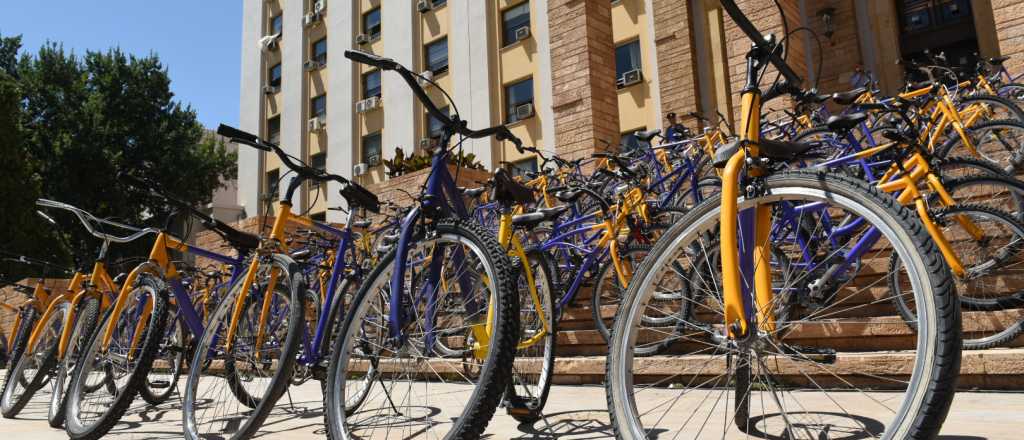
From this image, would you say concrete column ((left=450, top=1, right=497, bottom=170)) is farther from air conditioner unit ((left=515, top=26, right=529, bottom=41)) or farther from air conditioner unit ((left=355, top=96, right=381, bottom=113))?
air conditioner unit ((left=355, top=96, right=381, bottom=113))

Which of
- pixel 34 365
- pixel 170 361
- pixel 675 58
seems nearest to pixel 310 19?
pixel 675 58

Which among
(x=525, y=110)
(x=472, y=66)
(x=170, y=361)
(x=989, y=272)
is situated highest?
(x=472, y=66)

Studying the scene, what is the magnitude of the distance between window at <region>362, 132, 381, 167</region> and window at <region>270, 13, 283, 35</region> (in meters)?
8.56

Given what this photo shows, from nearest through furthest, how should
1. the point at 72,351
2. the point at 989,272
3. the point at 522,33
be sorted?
the point at 989,272 → the point at 72,351 → the point at 522,33

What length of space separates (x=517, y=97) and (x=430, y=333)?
62.7ft

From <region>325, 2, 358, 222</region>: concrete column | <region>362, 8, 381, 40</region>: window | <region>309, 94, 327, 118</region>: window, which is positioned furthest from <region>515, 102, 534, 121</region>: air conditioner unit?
A: <region>309, 94, 327, 118</region>: window

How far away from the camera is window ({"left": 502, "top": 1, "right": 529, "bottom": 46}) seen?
21.5 metres

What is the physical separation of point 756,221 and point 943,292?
61cm

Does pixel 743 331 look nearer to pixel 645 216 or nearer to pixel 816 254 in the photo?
pixel 816 254

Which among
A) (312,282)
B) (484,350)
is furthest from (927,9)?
(484,350)

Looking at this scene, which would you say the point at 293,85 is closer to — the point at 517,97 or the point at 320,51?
the point at 320,51

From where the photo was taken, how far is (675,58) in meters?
15.9

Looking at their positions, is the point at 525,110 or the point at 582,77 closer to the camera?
the point at 582,77

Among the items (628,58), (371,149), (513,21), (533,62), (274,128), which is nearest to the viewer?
(628,58)
